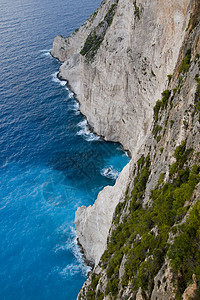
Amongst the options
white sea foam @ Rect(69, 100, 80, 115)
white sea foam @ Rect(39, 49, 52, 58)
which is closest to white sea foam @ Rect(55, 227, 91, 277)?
white sea foam @ Rect(69, 100, 80, 115)

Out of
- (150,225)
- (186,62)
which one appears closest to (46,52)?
(186,62)

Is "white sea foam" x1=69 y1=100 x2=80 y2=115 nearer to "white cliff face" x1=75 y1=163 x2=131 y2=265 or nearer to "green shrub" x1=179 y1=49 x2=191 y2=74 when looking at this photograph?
"white cliff face" x1=75 y1=163 x2=131 y2=265

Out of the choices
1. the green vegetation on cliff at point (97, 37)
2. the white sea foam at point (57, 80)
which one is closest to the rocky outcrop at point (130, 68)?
the green vegetation on cliff at point (97, 37)

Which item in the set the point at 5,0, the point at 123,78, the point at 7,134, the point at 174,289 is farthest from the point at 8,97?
the point at 5,0

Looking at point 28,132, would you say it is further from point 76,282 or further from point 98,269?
point 98,269

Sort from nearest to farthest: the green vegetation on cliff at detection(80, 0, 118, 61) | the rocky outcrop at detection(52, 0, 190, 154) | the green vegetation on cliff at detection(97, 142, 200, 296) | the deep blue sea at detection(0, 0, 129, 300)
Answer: the green vegetation on cliff at detection(97, 142, 200, 296)
the rocky outcrop at detection(52, 0, 190, 154)
the deep blue sea at detection(0, 0, 129, 300)
the green vegetation on cliff at detection(80, 0, 118, 61)

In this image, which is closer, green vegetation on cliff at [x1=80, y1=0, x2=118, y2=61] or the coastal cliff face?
the coastal cliff face

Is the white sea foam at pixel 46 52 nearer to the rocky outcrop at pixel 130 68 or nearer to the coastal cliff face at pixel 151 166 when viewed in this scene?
the rocky outcrop at pixel 130 68
